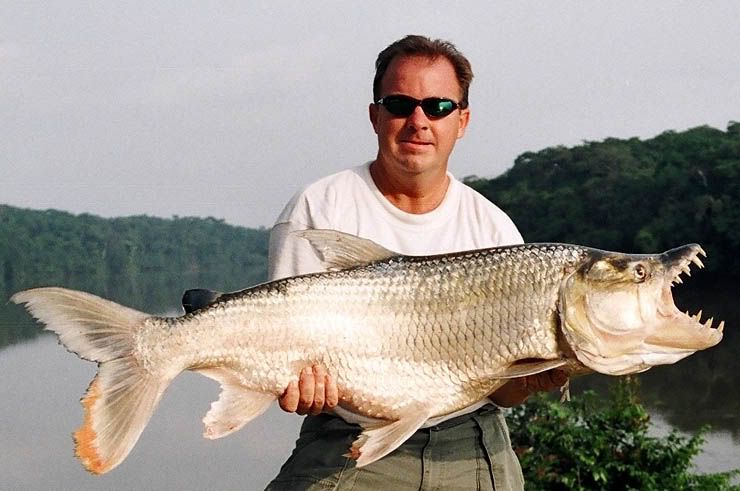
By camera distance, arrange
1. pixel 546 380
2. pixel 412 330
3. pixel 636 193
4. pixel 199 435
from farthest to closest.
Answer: pixel 636 193, pixel 199 435, pixel 546 380, pixel 412 330

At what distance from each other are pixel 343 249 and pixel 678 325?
1249mm

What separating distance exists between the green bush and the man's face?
3.66m

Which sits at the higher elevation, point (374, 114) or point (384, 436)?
point (374, 114)

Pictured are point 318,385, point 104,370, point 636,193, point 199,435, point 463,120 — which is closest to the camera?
point 104,370

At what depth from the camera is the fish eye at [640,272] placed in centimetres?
361

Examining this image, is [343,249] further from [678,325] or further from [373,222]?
[678,325]

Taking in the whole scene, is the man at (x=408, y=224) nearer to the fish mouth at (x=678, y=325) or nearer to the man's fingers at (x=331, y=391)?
the man's fingers at (x=331, y=391)

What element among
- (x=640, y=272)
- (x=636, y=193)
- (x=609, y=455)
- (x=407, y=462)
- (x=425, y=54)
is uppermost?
(x=425, y=54)

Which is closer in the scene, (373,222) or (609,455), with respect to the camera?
(373,222)

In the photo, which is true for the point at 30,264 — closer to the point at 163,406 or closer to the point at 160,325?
the point at 163,406

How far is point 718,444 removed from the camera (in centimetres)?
1703

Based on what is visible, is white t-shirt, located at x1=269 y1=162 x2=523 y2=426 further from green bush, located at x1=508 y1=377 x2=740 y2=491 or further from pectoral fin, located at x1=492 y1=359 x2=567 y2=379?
green bush, located at x1=508 y1=377 x2=740 y2=491

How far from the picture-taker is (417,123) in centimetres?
389

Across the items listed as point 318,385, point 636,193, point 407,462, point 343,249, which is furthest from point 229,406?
point 636,193
